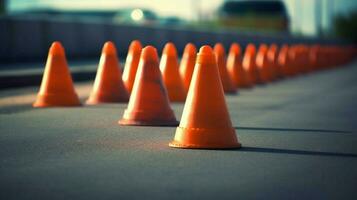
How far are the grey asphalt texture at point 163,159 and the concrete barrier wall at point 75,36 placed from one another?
40.1 ft

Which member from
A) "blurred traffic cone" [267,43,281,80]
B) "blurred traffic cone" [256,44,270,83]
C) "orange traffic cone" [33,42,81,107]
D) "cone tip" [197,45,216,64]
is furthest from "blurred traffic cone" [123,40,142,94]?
"blurred traffic cone" [267,43,281,80]

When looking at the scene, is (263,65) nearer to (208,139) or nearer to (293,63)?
(293,63)

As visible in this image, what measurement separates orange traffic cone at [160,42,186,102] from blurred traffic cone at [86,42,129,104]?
1.96 feet

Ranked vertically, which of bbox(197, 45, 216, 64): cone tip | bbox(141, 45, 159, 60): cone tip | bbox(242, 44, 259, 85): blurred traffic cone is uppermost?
bbox(197, 45, 216, 64): cone tip

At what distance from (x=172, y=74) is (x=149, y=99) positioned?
3.39 m

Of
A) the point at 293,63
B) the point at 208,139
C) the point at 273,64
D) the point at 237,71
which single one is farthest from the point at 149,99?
the point at 293,63

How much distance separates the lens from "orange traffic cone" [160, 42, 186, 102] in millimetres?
13367

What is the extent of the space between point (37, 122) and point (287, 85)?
11.2 meters

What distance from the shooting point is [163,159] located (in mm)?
7445

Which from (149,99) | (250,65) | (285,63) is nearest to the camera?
(149,99)

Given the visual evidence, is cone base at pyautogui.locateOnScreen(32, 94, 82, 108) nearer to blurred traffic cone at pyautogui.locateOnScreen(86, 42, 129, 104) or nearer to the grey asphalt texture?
the grey asphalt texture

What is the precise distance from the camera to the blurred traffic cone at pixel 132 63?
1402cm

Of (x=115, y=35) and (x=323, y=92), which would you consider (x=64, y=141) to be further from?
(x=115, y=35)

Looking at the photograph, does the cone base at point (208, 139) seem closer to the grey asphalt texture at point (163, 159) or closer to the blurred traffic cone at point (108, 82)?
the grey asphalt texture at point (163, 159)
